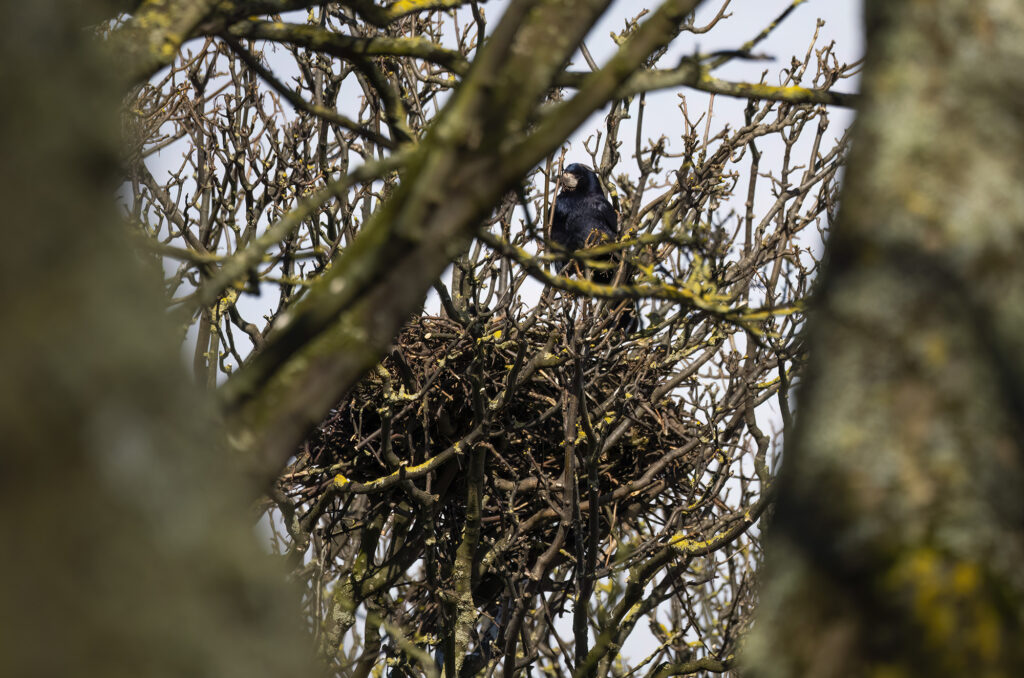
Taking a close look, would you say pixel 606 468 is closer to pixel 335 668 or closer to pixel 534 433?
pixel 534 433

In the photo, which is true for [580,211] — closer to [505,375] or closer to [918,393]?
[505,375]

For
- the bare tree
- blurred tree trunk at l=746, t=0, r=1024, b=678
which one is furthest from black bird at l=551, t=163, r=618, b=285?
blurred tree trunk at l=746, t=0, r=1024, b=678

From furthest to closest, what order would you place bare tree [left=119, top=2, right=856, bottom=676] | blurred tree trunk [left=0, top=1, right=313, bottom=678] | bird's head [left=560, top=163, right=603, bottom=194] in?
bird's head [left=560, top=163, right=603, bottom=194] → bare tree [left=119, top=2, right=856, bottom=676] → blurred tree trunk [left=0, top=1, right=313, bottom=678]

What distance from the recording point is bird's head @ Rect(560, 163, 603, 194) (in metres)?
8.61

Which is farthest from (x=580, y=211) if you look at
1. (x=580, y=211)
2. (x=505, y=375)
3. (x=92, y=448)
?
(x=92, y=448)

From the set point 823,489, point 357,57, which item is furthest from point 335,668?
point 823,489

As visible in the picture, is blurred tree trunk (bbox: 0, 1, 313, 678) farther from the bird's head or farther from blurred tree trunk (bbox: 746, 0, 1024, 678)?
the bird's head

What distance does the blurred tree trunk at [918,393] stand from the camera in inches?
40.1

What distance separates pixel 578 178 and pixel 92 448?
26.7 ft

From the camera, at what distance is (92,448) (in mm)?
780

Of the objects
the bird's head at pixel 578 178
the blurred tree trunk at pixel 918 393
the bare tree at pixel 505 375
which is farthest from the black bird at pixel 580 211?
the blurred tree trunk at pixel 918 393

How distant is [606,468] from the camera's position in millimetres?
5402

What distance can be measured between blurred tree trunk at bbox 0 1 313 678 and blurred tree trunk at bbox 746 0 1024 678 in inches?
23.2

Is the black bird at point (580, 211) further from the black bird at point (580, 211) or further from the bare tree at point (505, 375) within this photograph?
the bare tree at point (505, 375)
